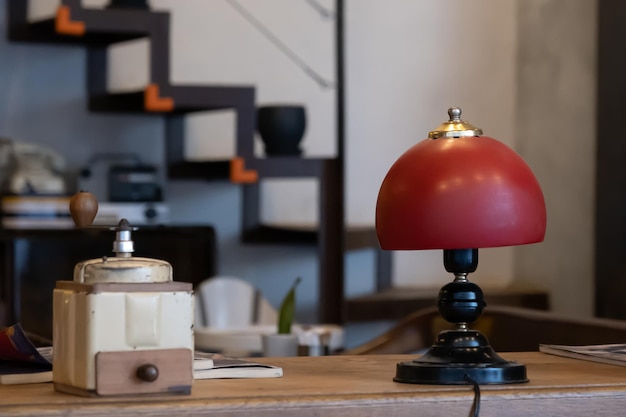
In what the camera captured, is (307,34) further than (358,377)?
Yes

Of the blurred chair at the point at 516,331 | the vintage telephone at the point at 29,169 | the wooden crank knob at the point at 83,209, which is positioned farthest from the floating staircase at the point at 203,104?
the wooden crank knob at the point at 83,209

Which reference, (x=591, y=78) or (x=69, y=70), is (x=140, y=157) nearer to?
(x=69, y=70)

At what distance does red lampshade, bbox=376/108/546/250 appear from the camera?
1300 mm

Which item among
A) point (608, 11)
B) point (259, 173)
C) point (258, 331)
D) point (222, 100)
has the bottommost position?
point (258, 331)

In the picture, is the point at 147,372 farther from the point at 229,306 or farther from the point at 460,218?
the point at 229,306

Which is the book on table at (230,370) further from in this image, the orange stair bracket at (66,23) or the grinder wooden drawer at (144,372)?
the orange stair bracket at (66,23)

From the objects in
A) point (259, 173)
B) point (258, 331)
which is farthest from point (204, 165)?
point (258, 331)

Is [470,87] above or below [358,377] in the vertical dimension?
above

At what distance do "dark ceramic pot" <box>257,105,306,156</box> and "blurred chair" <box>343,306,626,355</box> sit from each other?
6.43ft

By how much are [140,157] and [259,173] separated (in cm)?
72

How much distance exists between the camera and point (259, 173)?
14.5ft

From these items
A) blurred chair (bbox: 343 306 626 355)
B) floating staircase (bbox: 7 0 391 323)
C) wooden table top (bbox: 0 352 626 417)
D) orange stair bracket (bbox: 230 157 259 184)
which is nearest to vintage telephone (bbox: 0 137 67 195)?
floating staircase (bbox: 7 0 391 323)

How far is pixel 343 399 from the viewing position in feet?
4.02

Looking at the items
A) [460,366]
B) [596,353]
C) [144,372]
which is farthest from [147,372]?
[596,353]
